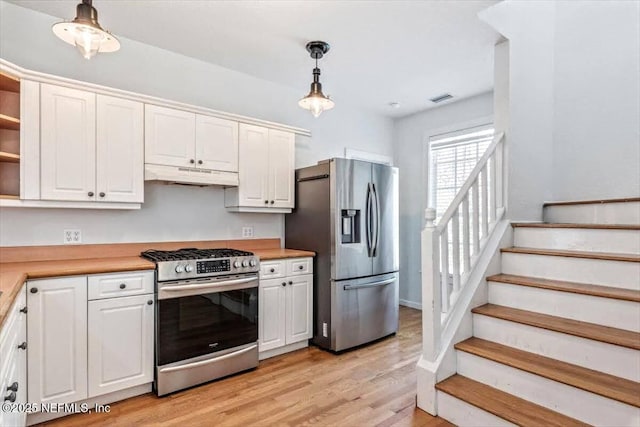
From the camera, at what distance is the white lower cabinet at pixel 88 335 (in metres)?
2.05

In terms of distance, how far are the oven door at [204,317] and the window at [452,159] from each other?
9.29 feet

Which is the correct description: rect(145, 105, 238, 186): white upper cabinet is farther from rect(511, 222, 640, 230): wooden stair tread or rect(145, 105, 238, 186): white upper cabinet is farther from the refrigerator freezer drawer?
rect(511, 222, 640, 230): wooden stair tread

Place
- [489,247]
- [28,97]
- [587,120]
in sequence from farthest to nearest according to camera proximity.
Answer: [587,120], [489,247], [28,97]

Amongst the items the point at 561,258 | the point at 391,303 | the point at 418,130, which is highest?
the point at 418,130

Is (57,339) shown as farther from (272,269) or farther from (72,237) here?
(272,269)

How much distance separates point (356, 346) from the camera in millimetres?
3408

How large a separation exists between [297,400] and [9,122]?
8.66 feet

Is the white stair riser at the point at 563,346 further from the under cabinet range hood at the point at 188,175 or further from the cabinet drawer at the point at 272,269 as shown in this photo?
the under cabinet range hood at the point at 188,175

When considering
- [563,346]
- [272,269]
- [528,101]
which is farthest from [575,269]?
[272,269]

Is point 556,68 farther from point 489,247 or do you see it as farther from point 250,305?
point 250,305

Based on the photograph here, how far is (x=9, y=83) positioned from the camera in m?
2.23

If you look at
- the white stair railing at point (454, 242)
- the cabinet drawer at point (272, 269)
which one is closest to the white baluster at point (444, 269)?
the white stair railing at point (454, 242)

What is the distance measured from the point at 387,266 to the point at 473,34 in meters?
2.26

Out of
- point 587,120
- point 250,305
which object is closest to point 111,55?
point 250,305
